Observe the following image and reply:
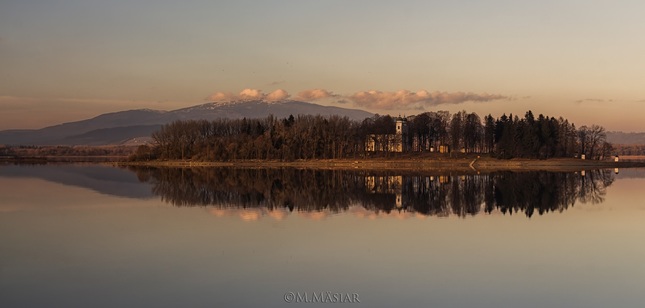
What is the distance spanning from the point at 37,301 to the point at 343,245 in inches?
374

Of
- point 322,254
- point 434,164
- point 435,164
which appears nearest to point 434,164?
point 434,164

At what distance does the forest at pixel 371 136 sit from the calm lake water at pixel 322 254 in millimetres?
68260

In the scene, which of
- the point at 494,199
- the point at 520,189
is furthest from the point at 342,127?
the point at 494,199

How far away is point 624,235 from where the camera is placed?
73.6ft

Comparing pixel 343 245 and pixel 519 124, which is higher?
pixel 519 124

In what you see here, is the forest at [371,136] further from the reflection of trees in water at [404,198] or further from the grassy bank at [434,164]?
the reflection of trees in water at [404,198]

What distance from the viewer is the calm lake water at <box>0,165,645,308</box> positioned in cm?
1360

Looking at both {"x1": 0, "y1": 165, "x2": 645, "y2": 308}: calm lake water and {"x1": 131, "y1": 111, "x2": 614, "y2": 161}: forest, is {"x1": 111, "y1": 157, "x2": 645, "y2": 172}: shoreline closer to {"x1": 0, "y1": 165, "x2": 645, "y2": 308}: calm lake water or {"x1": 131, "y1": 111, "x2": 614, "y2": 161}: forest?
{"x1": 131, "y1": 111, "x2": 614, "y2": 161}: forest

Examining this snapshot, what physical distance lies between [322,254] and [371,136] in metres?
103

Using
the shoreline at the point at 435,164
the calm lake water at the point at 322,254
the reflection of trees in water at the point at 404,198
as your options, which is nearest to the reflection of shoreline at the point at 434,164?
the shoreline at the point at 435,164

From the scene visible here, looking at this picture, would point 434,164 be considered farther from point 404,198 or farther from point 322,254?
point 322,254

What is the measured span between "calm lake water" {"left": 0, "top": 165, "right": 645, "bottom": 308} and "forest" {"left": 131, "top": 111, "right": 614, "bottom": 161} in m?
68.3

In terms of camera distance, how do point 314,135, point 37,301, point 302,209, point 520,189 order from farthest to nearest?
point 314,135, point 520,189, point 302,209, point 37,301

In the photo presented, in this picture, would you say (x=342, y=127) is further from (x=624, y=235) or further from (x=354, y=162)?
(x=624, y=235)
